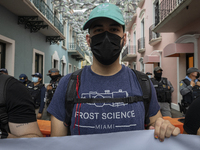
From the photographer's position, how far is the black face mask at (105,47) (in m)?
1.66

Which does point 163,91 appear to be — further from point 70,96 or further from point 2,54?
point 2,54

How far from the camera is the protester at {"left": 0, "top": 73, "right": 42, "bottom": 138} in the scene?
55.9 inches

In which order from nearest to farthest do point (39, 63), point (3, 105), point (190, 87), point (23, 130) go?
point (3, 105)
point (23, 130)
point (190, 87)
point (39, 63)

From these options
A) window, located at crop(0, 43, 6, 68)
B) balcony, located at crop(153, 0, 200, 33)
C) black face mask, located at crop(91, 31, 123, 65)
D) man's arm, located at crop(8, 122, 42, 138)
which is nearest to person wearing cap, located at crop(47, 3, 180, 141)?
black face mask, located at crop(91, 31, 123, 65)

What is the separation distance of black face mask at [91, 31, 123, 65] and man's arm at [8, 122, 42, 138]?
2.73ft

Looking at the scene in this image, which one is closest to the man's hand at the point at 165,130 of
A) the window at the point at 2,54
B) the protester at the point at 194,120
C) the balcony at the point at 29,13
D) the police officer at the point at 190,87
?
the protester at the point at 194,120

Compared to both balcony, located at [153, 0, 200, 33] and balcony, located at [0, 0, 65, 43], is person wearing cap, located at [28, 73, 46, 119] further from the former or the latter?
balcony, located at [153, 0, 200, 33]

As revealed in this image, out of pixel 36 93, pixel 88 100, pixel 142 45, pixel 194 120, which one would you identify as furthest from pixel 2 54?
pixel 142 45

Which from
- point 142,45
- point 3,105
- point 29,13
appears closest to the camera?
point 3,105

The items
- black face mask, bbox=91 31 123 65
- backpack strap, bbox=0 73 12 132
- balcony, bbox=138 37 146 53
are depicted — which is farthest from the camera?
balcony, bbox=138 37 146 53

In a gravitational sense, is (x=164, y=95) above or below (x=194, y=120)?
below

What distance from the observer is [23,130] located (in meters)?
1.52

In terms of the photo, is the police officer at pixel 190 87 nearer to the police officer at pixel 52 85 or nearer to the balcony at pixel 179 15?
the balcony at pixel 179 15

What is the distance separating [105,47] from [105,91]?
442mm
